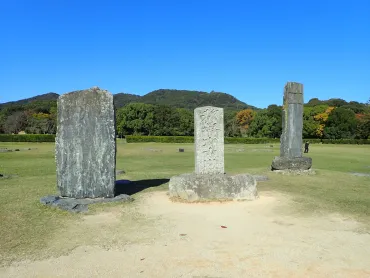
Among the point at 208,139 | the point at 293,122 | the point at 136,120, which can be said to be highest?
the point at 136,120

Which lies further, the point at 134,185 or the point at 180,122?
the point at 180,122

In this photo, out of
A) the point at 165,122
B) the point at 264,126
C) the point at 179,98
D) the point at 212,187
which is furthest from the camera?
the point at 179,98

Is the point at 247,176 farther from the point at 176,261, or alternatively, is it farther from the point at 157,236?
the point at 176,261

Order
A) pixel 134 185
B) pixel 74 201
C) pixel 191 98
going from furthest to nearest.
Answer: pixel 191 98 < pixel 134 185 < pixel 74 201

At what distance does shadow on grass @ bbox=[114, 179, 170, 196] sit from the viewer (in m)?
9.70

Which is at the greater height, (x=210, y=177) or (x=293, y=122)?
(x=293, y=122)

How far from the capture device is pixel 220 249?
→ 504 cm

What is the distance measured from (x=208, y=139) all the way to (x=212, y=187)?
132cm

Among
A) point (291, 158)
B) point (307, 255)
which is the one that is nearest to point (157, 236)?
point (307, 255)

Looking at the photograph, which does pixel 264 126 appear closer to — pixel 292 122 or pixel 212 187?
pixel 292 122

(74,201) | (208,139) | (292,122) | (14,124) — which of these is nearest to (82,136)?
(74,201)

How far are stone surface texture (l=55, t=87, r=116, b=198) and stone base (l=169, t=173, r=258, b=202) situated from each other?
1.94m

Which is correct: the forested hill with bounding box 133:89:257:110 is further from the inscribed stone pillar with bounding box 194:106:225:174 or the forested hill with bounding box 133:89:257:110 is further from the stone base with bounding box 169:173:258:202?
the stone base with bounding box 169:173:258:202

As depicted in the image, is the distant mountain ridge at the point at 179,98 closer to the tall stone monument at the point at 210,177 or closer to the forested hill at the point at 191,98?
the forested hill at the point at 191,98
